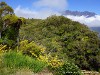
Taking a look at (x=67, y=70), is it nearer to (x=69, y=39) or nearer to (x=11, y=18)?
(x=11, y=18)

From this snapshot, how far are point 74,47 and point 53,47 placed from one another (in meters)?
2.24

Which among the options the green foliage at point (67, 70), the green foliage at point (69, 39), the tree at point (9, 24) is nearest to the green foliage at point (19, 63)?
the green foliage at point (67, 70)

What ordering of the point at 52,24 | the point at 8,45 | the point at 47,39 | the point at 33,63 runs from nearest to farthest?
the point at 33,63, the point at 8,45, the point at 47,39, the point at 52,24

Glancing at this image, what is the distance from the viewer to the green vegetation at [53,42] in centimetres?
1554

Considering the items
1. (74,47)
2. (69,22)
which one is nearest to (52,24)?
(69,22)

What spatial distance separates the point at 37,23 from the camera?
25094 millimetres

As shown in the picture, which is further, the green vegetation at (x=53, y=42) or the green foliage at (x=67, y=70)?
the green vegetation at (x=53, y=42)

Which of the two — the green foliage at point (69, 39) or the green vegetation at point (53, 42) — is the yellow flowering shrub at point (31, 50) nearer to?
the green vegetation at point (53, 42)

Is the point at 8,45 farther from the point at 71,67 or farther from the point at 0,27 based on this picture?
the point at 71,67

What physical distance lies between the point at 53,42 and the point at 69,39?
2011mm

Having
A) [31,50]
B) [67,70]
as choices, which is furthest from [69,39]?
[67,70]

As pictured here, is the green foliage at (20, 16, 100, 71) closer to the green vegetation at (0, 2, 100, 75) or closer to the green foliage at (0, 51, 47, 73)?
the green vegetation at (0, 2, 100, 75)

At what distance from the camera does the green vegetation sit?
15539 mm

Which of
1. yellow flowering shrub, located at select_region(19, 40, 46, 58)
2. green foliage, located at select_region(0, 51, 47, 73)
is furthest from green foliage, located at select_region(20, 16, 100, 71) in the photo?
green foliage, located at select_region(0, 51, 47, 73)
